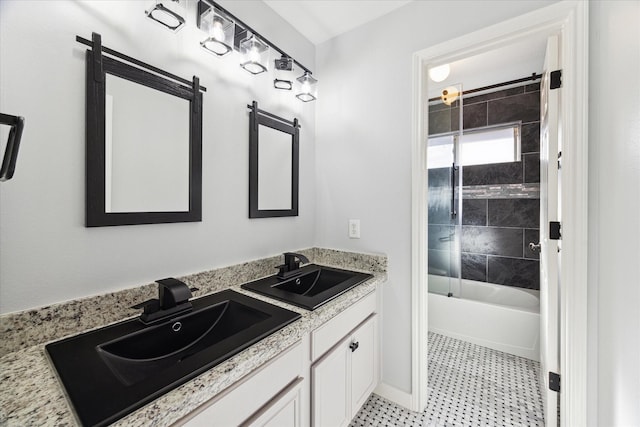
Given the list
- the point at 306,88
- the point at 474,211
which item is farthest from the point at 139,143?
the point at 474,211

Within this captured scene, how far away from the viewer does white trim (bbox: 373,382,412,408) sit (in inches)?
63.9

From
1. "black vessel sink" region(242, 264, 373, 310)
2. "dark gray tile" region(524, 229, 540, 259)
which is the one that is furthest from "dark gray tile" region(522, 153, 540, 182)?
"black vessel sink" region(242, 264, 373, 310)

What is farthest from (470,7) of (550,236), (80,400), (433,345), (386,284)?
(433,345)

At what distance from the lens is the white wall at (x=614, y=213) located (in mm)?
790

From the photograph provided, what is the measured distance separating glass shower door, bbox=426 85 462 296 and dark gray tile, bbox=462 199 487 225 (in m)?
0.15

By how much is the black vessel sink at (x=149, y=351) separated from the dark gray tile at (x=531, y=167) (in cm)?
296

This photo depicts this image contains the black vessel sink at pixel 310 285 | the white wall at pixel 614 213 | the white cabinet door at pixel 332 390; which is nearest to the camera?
the white wall at pixel 614 213

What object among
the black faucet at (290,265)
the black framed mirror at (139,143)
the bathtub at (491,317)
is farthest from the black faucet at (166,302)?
the bathtub at (491,317)

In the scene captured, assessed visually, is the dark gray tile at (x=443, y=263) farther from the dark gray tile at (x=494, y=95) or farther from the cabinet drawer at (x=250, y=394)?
the cabinet drawer at (x=250, y=394)

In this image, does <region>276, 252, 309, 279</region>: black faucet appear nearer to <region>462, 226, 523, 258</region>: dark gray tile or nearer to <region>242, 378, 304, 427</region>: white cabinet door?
<region>242, 378, 304, 427</region>: white cabinet door

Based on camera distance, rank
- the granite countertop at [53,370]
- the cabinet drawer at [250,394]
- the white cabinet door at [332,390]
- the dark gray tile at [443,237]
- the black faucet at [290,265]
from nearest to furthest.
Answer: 1. the granite countertop at [53,370]
2. the cabinet drawer at [250,394]
3. the white cabinet door at [332,390]
4. the black faucet at [290,265]
5. the dark gray tile at [443,237]

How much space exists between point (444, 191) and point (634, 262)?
239 cm

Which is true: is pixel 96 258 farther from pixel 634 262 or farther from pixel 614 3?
pixel 614 3

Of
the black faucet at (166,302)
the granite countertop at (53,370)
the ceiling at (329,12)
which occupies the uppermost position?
the ceiling at (329,12)
